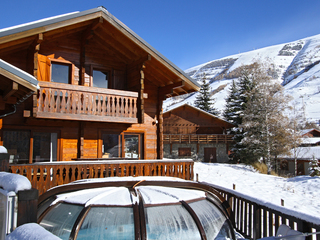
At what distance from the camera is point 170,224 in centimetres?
335

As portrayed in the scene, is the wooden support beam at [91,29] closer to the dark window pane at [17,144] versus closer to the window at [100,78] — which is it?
the window at [100,78]

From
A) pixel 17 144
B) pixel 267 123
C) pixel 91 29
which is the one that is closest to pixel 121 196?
pixel 17 144

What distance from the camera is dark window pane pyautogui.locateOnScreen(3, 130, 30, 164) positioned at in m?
10.7

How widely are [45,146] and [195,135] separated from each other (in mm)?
25461

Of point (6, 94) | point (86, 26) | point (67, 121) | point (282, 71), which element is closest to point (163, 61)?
point (86, 26)

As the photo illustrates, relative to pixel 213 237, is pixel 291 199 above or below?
below

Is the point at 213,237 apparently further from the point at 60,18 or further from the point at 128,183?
the point at 60,18

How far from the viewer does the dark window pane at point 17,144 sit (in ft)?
35.2

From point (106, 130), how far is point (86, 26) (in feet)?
15.8

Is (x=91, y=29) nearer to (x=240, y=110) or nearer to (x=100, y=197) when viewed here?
(x=100, y=197)

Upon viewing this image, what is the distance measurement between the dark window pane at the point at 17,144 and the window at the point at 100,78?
3.86m

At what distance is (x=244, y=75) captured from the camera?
35.2m

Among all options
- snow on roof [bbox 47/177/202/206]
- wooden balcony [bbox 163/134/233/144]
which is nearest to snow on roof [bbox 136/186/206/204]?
snow on roof [bbox 47/177/202/206]

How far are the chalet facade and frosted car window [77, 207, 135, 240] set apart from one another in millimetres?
31420
